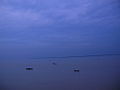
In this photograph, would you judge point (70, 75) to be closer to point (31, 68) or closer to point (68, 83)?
point (68, 83)

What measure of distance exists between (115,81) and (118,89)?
1.36 ft

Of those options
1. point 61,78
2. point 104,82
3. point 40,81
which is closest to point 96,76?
point 104,82

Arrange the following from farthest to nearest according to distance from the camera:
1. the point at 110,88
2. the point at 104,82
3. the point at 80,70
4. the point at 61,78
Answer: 1. the point at 80,70
2. the point at 61,78
3. the point at 104,82
4. the point at 110,88

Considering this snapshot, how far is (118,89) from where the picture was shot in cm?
346

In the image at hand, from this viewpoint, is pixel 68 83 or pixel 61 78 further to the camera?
pixel 61 78

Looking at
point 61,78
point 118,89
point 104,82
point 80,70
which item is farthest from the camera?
point 80,70

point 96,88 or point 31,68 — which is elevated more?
point 31,68

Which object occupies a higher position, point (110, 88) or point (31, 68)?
point (31, 68)

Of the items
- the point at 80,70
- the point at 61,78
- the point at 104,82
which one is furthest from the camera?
the point at 80,70

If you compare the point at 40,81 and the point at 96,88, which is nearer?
the point at 96,88

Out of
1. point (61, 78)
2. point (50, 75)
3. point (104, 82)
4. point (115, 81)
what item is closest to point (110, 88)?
point (115, 81)

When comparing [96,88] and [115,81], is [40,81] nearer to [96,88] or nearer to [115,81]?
[96,88]

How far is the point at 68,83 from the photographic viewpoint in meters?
4.28

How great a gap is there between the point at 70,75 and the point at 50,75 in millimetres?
437
